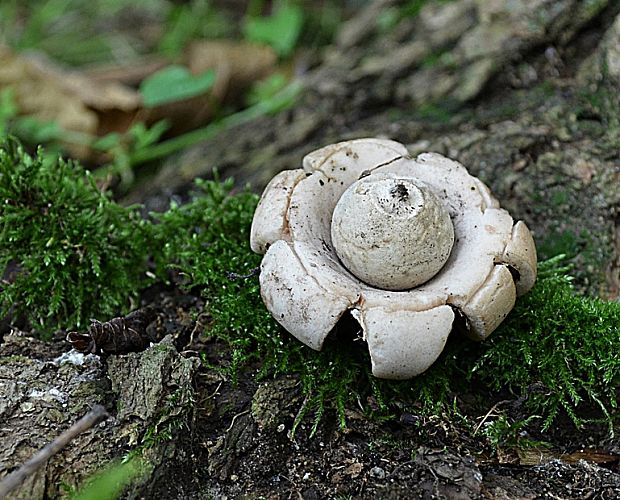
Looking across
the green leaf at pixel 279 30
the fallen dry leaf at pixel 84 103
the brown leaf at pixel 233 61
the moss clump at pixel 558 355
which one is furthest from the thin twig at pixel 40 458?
the green leaf at pixel 279 30

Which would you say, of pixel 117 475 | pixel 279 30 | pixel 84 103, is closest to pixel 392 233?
pixel 117 475

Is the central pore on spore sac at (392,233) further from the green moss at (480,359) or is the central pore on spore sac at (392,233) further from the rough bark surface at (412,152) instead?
the rough bark surface at (412,152)

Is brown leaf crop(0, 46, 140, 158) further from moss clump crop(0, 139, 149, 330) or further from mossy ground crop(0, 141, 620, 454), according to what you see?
moss clump crop(0, 139, 149, 330)

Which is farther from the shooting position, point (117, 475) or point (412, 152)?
point (412, 152)

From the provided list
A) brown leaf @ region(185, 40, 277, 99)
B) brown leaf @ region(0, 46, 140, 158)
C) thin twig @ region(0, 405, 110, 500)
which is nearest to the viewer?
thin twig @ region(0, 405, 110, 500)

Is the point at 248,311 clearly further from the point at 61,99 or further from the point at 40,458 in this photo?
the point at 61,99

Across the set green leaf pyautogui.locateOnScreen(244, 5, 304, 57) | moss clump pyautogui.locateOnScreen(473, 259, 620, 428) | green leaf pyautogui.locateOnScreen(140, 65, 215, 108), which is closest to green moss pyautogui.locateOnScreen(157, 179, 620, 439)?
moss clump pyautogui.locateOnScreen(473, 259, 620, 428)
